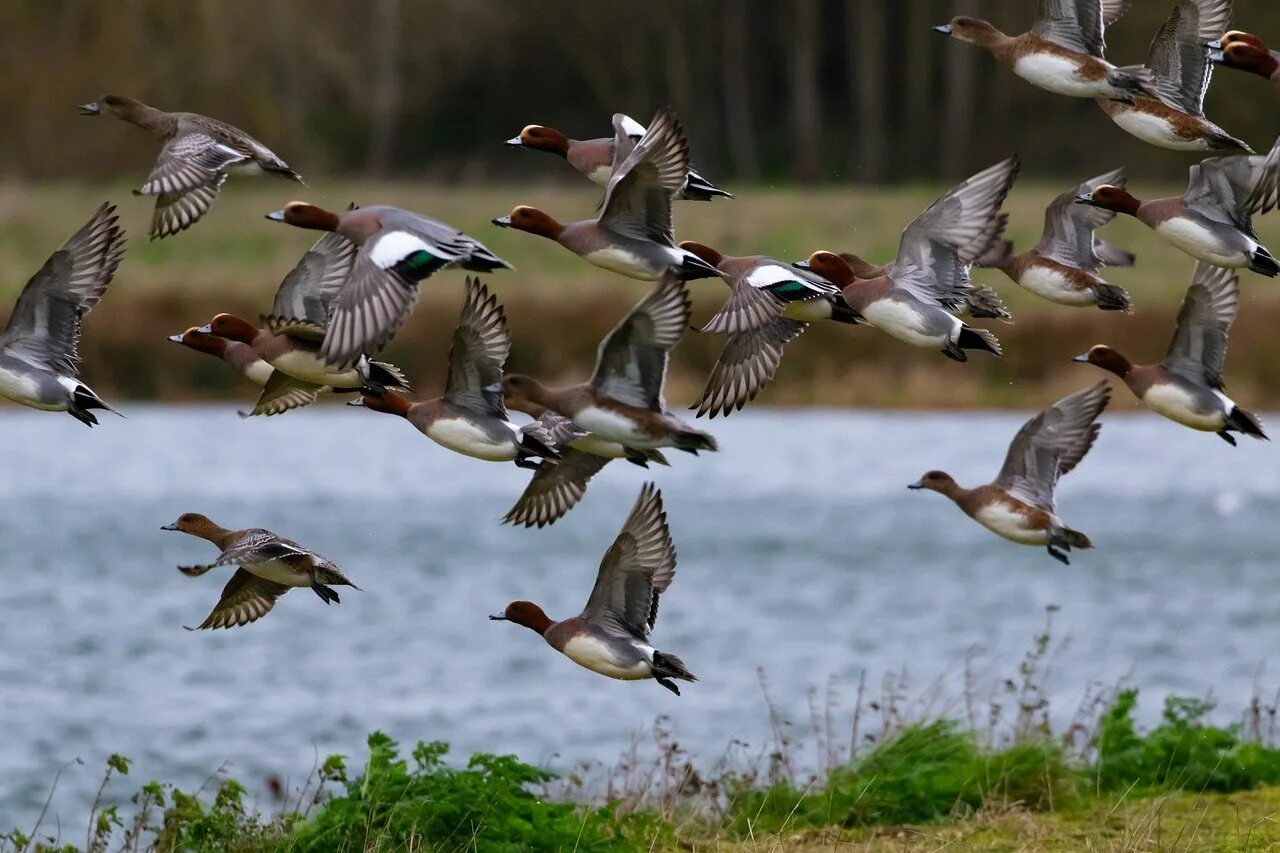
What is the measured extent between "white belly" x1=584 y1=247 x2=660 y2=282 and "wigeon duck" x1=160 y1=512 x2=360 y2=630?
1.25 metres

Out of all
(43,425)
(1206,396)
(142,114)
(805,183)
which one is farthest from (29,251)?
(1206,396)

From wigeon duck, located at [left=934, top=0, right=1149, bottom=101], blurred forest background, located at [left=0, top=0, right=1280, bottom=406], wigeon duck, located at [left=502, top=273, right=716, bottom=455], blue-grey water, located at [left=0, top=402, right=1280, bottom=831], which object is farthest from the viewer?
blurred forest background, located at [left=0, top=0, right=1280, bottom=406]

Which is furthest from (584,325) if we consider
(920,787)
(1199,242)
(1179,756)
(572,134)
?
(1199,242)

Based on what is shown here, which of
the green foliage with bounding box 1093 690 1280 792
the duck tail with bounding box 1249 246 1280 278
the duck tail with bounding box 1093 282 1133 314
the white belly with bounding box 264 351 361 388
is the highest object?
the duck tail with bounding box 1249 246 1280 278

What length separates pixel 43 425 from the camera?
31844 mm

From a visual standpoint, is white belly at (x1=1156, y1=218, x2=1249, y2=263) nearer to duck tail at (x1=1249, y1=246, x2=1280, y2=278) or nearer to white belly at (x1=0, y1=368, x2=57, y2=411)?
duck tail at (x1=1249, y1=246, x2=1280, y2=278)

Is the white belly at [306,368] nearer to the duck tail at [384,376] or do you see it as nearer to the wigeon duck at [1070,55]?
the duck tail at [384,376]

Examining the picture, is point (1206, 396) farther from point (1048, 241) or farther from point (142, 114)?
point (142, 114)

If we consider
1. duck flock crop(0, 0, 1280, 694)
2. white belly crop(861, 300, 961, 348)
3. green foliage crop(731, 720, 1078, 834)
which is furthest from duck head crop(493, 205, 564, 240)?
green foliage crop(731, 720, 1078, 834)

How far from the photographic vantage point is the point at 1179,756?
32.3 ft

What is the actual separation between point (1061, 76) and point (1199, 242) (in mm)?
730

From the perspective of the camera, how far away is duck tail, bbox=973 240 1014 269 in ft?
22.8

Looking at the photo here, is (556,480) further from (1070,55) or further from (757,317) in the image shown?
(1070,55)

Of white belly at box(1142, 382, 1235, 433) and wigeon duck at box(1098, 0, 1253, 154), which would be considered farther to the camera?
white belly at box(1142, 382, 1235, 433)
